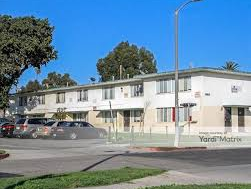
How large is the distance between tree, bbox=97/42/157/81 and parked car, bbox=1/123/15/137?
44.1 meters

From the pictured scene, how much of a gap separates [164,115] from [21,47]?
17671 millimetres

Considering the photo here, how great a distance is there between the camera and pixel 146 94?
51406mm

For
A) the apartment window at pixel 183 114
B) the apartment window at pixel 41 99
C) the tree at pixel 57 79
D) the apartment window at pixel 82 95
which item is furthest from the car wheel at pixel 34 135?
the tree at pixel 57 79

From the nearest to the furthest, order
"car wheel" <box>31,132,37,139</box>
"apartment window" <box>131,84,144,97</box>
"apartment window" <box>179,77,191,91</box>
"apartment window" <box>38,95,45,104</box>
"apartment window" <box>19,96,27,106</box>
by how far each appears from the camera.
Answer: "car wheel" <box>31,132,37,139</box> < "apartment window" <box>179,77,191,91</box> < "apartment window" <box>131,84,144,97</box> < "apartment window" <box>38,95,45,104</box> < "apartment window" <box>19,96,27,106</box>

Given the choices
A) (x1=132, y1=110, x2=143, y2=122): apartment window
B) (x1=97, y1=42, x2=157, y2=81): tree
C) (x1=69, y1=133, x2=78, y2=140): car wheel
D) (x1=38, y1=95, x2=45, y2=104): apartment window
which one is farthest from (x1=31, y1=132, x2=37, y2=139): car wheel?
(x1=97, y1=42, x2=157, y2=81): tree

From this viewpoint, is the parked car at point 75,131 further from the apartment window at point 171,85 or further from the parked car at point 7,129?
the apartment window at point 171,85

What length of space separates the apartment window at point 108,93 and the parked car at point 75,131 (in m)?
17.5

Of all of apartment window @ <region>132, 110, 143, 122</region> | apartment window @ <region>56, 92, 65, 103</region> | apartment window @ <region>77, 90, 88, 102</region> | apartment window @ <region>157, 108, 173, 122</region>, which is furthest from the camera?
apartment window @ <region>56, 92, 65, 103</region>

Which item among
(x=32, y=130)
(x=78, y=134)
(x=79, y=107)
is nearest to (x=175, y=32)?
(x=78, y=134)

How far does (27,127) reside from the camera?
139ft

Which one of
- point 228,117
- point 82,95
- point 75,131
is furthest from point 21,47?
point 228,117

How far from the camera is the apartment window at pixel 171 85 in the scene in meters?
46.3

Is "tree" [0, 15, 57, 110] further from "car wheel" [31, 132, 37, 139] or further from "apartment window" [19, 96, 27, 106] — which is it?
"car wheel" [31, 132, 37, 139]

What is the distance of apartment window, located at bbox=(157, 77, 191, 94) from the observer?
152ft
